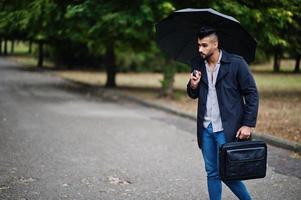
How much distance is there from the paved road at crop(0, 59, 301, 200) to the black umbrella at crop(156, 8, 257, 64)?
1.85m

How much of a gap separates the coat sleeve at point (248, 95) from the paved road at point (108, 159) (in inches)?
71.6

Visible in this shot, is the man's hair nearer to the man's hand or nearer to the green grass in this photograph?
the man's hand

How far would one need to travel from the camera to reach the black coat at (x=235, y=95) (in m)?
4.67

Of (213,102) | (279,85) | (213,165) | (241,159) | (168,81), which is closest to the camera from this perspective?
(241,159)

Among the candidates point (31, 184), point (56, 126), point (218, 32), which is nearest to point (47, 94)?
point (56, 126)

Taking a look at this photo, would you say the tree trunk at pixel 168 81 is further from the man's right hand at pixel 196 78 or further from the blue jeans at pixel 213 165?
the man's right hand at pixel 196 78

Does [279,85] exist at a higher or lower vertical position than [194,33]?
lower

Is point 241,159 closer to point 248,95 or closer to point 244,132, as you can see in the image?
point 244,132

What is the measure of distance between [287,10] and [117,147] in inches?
343

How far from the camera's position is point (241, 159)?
4586 mm

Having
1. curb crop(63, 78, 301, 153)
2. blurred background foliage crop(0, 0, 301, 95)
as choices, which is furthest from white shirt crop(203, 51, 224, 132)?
blurred background foliage crop(0, 0, 301, 95)

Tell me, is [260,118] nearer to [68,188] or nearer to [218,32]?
[68,188]

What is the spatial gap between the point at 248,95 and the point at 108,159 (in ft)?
13.6

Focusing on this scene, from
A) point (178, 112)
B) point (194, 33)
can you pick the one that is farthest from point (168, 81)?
point (194, 33)
